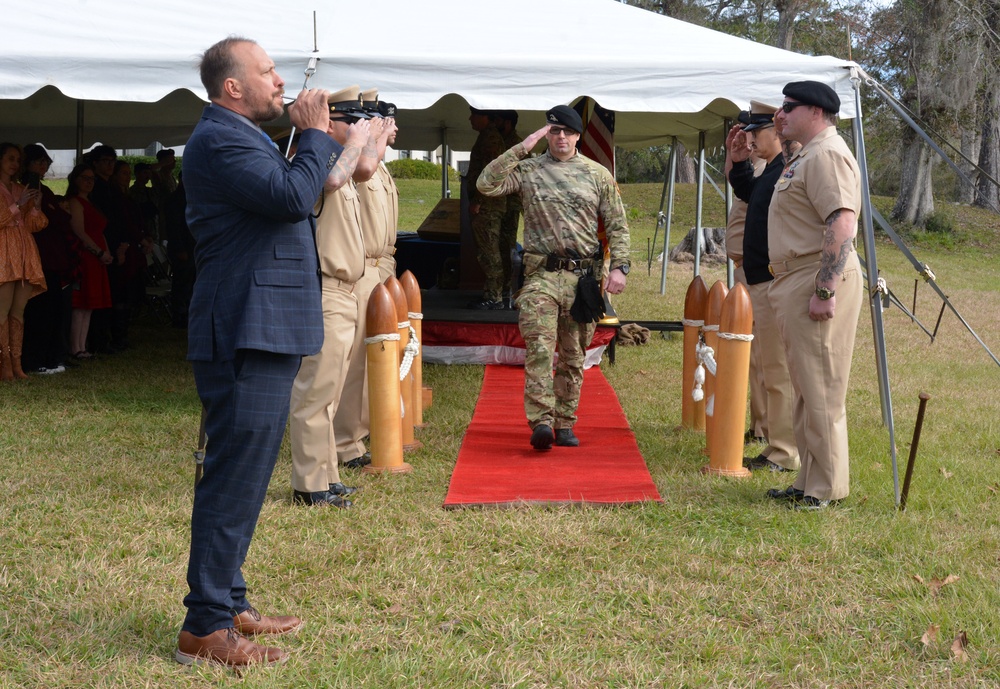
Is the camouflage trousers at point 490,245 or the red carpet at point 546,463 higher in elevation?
the camouflage trousers at point 490,245

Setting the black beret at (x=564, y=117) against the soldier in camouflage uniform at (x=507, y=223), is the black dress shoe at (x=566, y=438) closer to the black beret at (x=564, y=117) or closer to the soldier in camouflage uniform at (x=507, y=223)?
the black beret at (x=564, y=117)

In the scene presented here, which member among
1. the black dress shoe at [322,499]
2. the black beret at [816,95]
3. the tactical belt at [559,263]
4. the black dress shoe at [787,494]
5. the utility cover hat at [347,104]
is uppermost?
the black beret at [816,95]

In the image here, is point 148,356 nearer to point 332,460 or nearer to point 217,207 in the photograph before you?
point 332,460

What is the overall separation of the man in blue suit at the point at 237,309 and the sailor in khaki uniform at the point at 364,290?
102 inches

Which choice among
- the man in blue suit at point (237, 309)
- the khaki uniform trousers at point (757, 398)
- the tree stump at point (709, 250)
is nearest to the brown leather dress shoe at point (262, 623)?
the man in blue suit at point (237, 309)

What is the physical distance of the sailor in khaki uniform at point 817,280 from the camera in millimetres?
4809

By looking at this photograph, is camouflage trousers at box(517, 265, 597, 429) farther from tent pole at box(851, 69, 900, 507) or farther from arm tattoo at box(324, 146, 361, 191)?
arm tattoo at box(324, 146, 361, 191)

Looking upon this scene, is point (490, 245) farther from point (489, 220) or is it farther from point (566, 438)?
point (566, 438)

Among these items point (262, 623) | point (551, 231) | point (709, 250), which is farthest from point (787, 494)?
point (709, 250)

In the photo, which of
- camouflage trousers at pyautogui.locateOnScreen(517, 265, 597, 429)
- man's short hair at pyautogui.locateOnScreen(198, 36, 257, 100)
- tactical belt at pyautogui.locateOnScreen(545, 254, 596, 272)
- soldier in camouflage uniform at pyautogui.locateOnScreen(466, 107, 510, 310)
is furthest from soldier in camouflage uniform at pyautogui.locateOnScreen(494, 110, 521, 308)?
man's short hair at pyautogui.locateOnScreen(198, 36, 257, 100)

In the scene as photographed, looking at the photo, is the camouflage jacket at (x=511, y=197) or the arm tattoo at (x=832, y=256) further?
the camouflage jacket at (x=511, y=197)

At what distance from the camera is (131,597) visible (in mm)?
3836

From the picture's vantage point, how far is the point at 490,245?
10.2m

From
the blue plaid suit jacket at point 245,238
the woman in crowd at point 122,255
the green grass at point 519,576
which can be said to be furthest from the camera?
the woman in crowd at point 122,255
